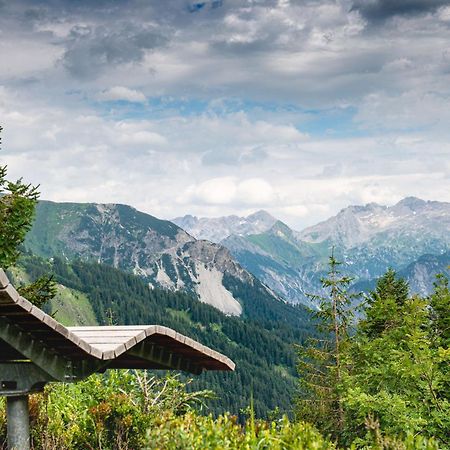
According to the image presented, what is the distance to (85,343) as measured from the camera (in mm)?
7562

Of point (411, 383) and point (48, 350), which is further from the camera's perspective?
point (411, 383)

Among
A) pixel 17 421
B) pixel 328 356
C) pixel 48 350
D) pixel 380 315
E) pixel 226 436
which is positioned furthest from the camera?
pixel 328 356

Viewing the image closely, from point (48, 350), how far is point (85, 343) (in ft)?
2.87

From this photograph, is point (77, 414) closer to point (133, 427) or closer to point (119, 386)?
point (119, 386)

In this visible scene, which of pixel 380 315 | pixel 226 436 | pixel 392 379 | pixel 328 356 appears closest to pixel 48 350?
pixel 226 436

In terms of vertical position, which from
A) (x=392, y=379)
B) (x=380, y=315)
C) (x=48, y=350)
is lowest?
(x=392, y=379)

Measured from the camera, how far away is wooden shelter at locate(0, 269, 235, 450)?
736cm

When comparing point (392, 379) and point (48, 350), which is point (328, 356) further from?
point (48, 350)

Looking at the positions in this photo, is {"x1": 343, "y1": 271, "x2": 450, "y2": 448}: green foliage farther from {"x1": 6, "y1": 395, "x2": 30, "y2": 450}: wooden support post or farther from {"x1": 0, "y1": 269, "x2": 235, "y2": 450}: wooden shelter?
{"x1": 6, "y1": 395, "x2": 30, "y2": 450}: wooden support post

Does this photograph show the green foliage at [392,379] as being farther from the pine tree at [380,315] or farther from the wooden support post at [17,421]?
the wooden support post at [17,421]

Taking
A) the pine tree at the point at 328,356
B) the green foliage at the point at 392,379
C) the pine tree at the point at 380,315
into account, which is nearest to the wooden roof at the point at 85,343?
the green foliage at the point at 392,379

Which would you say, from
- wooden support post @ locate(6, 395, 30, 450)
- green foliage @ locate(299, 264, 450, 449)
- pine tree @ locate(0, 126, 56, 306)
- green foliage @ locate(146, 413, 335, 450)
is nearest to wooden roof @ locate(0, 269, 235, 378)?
wooden support post @ locate(6, 395, 30, 450)

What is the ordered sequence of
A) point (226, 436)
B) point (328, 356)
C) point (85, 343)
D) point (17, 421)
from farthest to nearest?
point (328, 356) → point (17, 421) → point (226, 436) → point (85, 343)

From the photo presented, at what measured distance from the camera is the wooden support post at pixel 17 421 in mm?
8391
